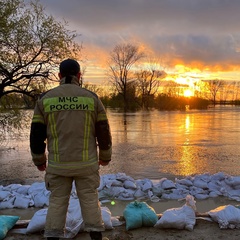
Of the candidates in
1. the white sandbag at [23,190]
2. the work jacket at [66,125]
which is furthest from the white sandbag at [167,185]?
the work jacket at [66,125]

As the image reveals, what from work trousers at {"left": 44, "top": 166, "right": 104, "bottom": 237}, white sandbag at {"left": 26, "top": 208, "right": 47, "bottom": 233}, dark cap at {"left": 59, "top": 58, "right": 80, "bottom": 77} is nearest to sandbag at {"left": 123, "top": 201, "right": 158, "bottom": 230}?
work trousers at {"left": 44, "top": 166, "right": 104, "bottom": 237}

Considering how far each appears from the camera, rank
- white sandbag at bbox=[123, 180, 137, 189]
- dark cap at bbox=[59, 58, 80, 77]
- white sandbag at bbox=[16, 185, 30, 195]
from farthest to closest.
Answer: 1. white sandbag at bbox=[123, 180, 137, 189]
2. white sandbag at bbox=[16, 185, 30, 195]
3. dark cap at bbox=[59, 58, 80, 77]

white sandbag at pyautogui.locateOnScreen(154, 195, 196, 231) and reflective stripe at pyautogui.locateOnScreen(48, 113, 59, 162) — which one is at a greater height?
reflective stripe at pyautogui.locateOnScreen(48, 113, 59, 162)

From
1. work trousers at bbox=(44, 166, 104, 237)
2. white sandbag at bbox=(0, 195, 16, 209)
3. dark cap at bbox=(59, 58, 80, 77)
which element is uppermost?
dark cap at bbox=(59, 58, 80, 77)

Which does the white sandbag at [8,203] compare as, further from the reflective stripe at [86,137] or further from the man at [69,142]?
the reflective stripe at [86,137]

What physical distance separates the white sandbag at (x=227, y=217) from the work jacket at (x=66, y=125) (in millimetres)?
1964

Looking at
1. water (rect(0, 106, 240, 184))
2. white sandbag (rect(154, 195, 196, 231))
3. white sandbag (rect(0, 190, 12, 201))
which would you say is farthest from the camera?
water (rect(0, 106, 240, 184))

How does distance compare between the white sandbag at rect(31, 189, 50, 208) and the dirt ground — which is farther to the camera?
the white sandbag at rect(31, 189, 50, 208)

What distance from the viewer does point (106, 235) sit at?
144 inches

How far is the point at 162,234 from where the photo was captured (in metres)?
3.69

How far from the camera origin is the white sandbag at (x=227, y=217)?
3817 mm

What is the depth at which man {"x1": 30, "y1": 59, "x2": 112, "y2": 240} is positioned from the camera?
2850 mm

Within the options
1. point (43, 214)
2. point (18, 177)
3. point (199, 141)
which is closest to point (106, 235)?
point (43, 214)

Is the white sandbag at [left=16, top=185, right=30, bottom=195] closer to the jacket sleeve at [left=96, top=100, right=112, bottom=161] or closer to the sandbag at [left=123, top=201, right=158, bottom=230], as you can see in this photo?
the sandbag at [left=123, top=201, right=158, bottom=230]
